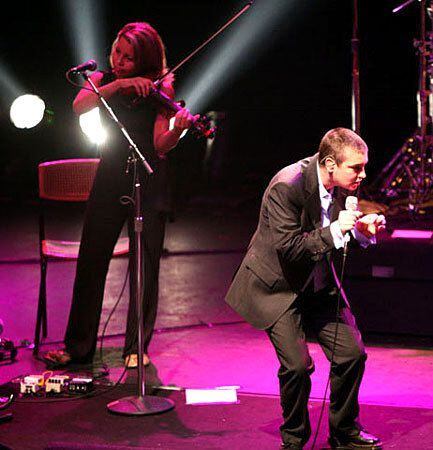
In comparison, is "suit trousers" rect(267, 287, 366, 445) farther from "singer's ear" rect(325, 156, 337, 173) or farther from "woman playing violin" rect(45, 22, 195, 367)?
"woman playing violin" rect(45, 22, 195, 367)

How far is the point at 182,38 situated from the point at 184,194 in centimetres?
197

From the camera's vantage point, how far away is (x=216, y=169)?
12.7 meters

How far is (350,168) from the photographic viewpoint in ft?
12.6

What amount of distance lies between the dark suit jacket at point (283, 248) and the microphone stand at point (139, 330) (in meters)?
0.62

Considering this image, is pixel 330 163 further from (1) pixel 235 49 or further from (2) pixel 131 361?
(1) pixel 235 49

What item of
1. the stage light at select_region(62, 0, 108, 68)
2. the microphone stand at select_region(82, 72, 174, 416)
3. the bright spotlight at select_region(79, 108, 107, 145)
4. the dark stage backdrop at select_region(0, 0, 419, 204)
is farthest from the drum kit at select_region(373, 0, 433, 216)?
the stage light at select_region(62, 0, 108, 68)

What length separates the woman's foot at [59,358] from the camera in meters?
5.31

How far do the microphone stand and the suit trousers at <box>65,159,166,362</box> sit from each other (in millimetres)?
552

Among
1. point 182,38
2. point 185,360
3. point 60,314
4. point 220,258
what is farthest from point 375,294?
point 182,38

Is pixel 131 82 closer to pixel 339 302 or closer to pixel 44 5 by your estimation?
pixel 339 302

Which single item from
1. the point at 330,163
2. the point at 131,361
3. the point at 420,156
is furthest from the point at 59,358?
the point at 420,156

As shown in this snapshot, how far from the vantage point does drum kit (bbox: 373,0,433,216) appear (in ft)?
23.7

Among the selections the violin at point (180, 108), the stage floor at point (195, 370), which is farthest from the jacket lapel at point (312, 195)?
the stage floor at point (195, 370)

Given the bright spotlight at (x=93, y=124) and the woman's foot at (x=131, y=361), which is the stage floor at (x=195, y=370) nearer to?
the woman's foot at (x=131, y=361)
